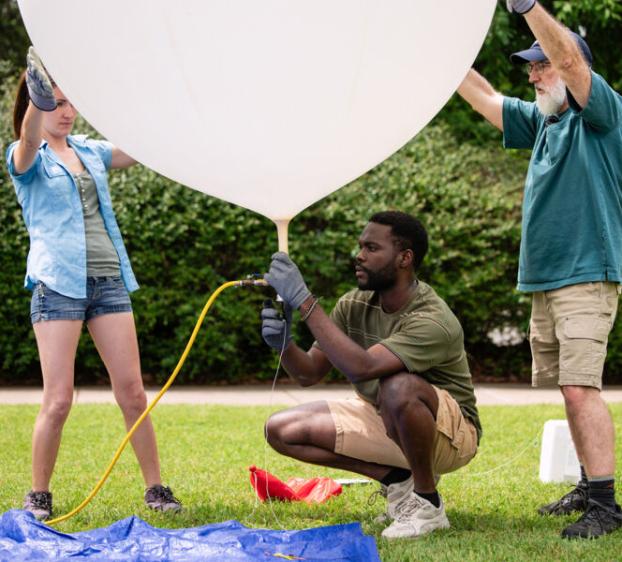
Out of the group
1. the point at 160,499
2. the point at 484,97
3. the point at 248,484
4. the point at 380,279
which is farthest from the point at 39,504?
the point at 484,97

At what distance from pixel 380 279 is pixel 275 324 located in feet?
1.68

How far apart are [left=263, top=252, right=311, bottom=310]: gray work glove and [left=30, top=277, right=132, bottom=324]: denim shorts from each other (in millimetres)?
850

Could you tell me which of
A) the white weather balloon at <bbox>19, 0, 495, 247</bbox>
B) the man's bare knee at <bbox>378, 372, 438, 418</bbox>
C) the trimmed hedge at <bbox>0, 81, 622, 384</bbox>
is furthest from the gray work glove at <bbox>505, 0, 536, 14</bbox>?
the trimmed hedge at <bbox>0, 81, 622, 384</bbox>

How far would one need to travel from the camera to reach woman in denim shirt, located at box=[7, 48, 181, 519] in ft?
11.8

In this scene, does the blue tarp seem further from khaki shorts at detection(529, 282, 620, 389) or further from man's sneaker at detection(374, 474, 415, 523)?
khaki shorts at detection(529, 282, 620, 389)

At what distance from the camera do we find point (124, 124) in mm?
2912

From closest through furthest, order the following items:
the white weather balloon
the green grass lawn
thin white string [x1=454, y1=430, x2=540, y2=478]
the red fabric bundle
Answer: the white weather balloon, the green grass lawn, the red fabric bundle, thin white string [x1=454, y1=430, x2=540, y2=478]

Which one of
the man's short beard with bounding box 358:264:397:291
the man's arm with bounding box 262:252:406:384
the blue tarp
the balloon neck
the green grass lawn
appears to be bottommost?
the green grass lawn

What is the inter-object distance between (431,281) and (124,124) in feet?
14.9

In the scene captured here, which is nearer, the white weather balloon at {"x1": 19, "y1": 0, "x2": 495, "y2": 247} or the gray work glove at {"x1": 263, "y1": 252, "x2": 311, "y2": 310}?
the white weather balloon at {"x1": 19, "y1": 0, "x2": 495, "y2": 247}

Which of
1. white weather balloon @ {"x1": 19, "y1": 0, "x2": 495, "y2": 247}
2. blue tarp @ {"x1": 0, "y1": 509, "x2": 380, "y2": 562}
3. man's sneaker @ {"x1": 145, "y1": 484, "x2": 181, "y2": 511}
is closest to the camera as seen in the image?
white weather balloon @ {"x1": 19, "y1": 0, "x2": 495, "y2": 247}

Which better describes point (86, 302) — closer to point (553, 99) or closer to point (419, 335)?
point (419, 335)

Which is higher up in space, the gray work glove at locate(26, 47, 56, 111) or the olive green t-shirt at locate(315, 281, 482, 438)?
the gray work glove at locate(26, 47, 56, 111)

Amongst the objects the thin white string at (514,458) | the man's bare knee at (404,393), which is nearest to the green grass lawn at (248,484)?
the thin white string at (514,458)
